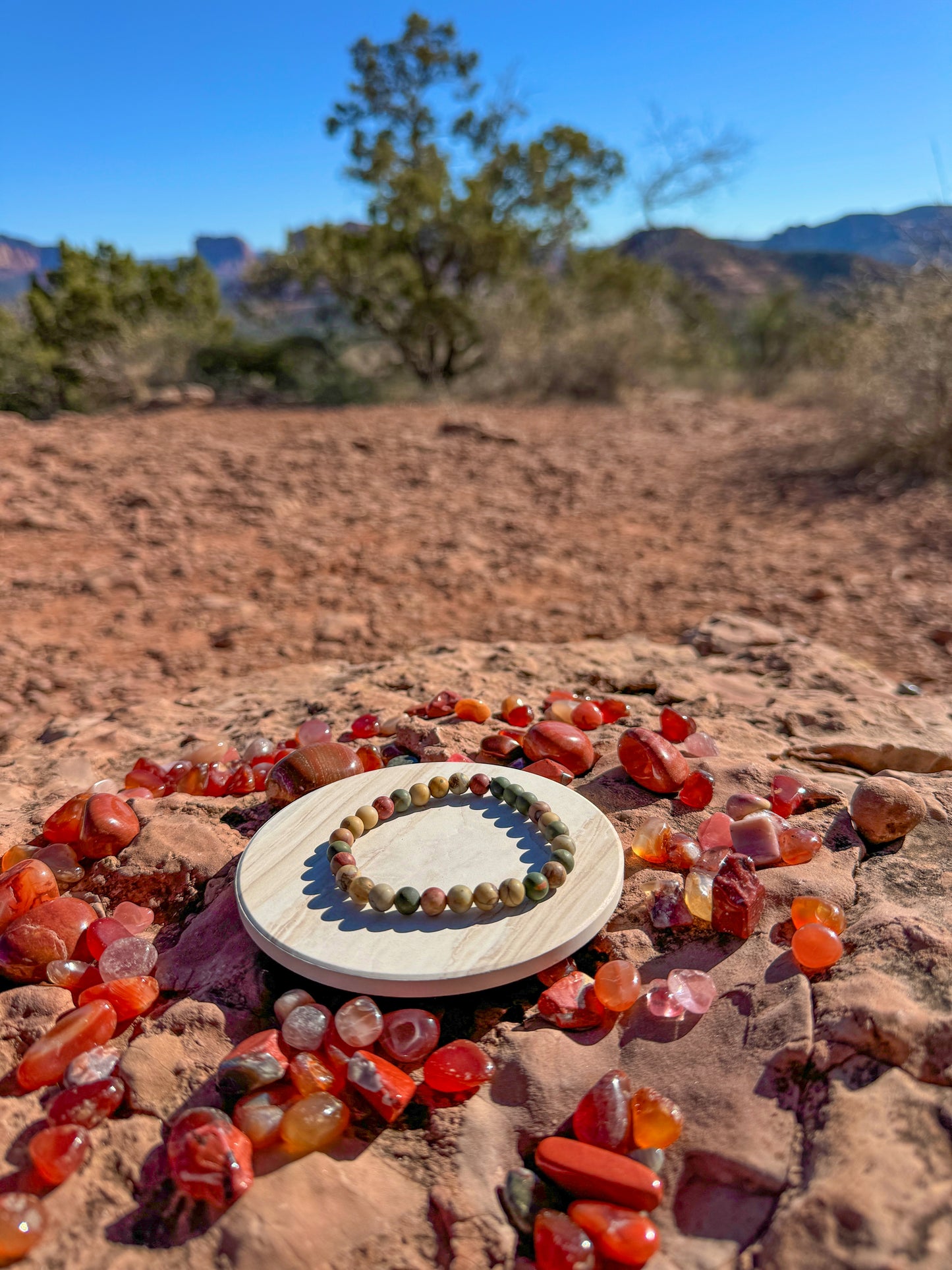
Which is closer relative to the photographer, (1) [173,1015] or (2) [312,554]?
(1) [173,1015]

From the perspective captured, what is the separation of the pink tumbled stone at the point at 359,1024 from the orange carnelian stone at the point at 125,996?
44 cm

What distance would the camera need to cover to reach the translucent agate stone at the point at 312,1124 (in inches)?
49.8

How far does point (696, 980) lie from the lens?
1500 mm

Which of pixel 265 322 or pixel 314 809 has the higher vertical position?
pixel 265 322

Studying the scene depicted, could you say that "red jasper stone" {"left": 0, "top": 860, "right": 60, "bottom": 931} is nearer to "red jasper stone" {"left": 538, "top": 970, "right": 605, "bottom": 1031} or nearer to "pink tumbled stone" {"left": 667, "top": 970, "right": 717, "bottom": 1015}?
"red jasper stone" {"left": 538, "top": 970, "right": 605, "bottom": 1031}

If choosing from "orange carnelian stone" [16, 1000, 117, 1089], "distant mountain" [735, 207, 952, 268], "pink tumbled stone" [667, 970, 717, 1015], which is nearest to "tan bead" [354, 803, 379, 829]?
"orange carnelian stone" [16, 1000, 117, 1089]

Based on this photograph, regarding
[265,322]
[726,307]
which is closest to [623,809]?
[265,322]

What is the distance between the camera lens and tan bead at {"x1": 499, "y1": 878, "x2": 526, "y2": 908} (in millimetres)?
1555

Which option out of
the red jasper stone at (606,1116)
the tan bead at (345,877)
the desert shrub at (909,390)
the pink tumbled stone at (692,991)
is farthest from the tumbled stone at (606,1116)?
the desert shrub at (909,390)

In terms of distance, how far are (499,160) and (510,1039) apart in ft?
45.0

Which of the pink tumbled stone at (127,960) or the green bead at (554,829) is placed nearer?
the pink tumbled stone at (127,960)

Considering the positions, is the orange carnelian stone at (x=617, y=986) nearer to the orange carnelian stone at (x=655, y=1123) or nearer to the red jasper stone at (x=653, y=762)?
the orange carnelian stone at (x=655, y=1123)

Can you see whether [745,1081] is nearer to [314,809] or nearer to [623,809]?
[623,809]

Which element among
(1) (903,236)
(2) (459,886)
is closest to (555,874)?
(2) (459,886)
